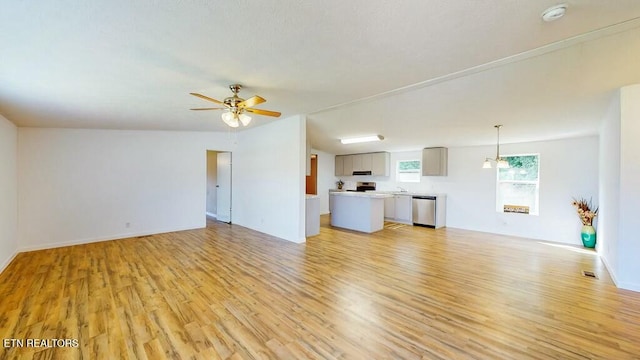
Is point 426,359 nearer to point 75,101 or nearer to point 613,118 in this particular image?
point 613,118

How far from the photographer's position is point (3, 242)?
355 centimetres

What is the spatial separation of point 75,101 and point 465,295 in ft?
17.3

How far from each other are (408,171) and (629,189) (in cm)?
476

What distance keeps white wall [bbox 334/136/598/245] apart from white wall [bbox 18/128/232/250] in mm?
6347

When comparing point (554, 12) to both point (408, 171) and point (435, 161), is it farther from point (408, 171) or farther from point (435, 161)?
point (408, 171)

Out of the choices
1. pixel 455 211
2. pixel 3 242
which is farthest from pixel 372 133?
pixel 3 242

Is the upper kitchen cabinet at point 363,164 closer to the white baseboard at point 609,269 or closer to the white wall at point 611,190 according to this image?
the white wall at point 611,190

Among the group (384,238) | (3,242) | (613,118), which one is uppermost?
(613,118)

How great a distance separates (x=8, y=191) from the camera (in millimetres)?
3799

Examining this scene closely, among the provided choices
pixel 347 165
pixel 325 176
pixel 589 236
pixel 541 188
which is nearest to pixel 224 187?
pixel 325 176

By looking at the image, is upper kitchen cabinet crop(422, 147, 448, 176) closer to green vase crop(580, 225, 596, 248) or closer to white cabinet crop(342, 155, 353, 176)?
white cabinet crop(342, 155, 353, 176)

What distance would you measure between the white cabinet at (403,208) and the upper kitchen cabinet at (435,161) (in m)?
0.91

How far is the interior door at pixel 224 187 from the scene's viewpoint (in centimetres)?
677

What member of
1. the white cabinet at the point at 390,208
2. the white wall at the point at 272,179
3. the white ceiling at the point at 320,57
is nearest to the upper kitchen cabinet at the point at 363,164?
the white cabinet at the point at 390,208
